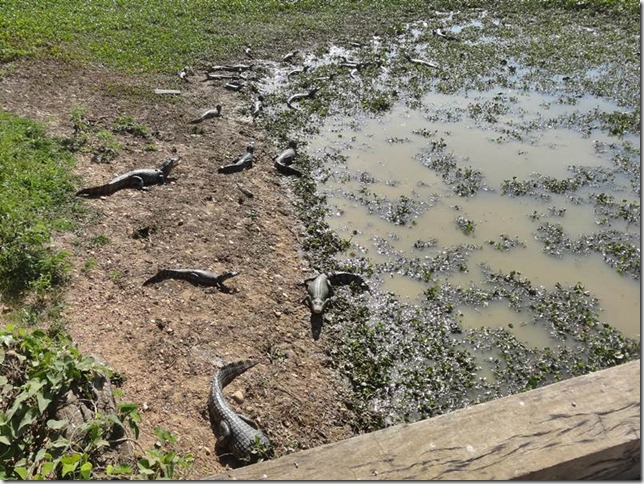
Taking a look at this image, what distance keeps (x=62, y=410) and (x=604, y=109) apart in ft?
40.4

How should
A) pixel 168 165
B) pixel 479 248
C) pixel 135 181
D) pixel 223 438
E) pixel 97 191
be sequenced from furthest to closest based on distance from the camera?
pixel 168 165 < pixel 135 181 < pixel 97 191 < pixel 479 248 < pixel 223 438

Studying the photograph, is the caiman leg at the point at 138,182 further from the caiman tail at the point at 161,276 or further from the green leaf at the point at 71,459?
the green leaf at the point at 71,459

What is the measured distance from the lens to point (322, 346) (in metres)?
6.55

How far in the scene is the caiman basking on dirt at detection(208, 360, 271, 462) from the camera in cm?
508

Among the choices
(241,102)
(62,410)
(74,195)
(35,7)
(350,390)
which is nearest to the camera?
(62,410)

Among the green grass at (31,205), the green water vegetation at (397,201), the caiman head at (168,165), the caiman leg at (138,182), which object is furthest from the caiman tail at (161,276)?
the caiman head at (168,165)

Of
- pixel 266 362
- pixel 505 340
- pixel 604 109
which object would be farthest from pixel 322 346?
pixel 604 109

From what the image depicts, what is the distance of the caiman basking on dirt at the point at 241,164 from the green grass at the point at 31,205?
7.62 feet

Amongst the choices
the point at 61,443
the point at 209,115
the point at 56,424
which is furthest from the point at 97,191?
the point at 61,443

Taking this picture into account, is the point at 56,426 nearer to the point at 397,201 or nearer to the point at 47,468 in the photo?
the point at 47,468

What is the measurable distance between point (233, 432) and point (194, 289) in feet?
7.58

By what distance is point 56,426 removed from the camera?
3.13m

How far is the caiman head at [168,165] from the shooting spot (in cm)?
931

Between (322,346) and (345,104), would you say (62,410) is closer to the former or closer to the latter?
(322,346)
